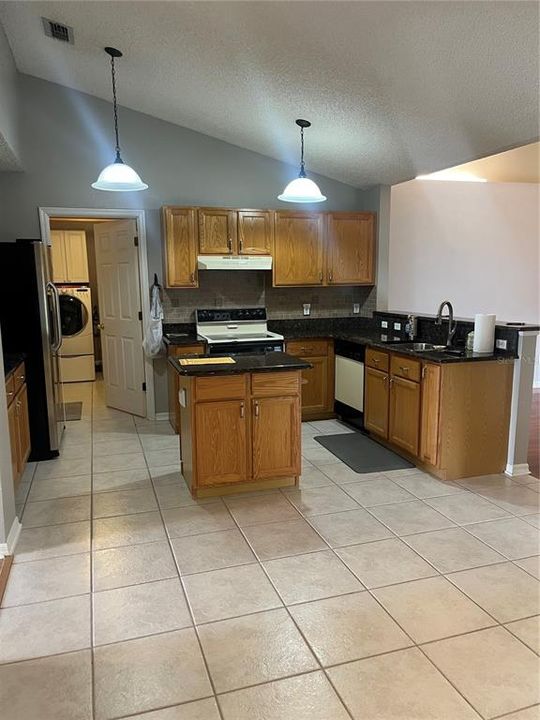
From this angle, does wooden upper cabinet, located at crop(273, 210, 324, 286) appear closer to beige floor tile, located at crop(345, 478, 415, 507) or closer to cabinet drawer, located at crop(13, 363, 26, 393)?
beige floor tile, located at crop(345, 478, 415, 507)

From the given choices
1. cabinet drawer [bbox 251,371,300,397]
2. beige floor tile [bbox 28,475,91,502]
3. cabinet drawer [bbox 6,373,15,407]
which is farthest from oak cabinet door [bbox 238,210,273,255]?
beige floor tile [bbox 28,475,91,502]

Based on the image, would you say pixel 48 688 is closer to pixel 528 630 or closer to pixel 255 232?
pixel 528 630

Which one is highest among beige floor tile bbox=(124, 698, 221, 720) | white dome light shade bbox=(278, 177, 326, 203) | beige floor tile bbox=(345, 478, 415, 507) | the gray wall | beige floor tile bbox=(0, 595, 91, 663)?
the gray wall

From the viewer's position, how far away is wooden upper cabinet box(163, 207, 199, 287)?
4.79 meters

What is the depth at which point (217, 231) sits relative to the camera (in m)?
4.93

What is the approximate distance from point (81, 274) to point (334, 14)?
5801 mm

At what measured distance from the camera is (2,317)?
3.93 meters

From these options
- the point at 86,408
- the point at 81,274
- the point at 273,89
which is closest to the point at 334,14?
the point at 273,89

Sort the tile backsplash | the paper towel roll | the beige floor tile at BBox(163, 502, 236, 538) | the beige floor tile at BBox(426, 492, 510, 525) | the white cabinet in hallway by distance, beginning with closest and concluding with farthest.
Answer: the beige floor tile at BBox(163, 502, 236, 538) < the beige floor tile at BBox(426, 492, 510, 525) < the paper towel roll < the tile backsplash < the white cabinet in hallway

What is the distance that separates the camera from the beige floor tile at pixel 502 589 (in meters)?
2.19

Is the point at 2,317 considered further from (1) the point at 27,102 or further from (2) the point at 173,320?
(1) the point at 27,102

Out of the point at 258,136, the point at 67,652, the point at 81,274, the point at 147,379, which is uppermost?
the point at 258,136

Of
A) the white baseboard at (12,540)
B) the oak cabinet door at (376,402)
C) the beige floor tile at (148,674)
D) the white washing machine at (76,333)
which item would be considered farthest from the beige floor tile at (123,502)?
the white washing machine at (76,333)

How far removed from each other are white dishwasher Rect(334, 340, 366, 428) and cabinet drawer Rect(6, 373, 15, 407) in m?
2.84
